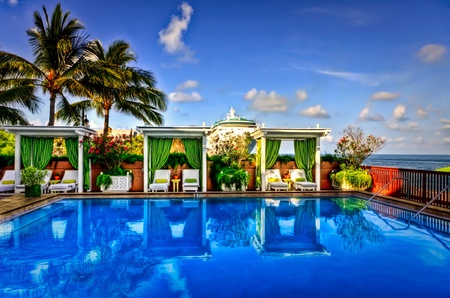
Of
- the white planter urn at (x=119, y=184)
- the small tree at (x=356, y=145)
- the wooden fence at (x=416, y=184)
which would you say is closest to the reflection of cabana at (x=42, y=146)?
the white planter urn at (x=119, y=184)

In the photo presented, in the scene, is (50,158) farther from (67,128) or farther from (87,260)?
(87,260)

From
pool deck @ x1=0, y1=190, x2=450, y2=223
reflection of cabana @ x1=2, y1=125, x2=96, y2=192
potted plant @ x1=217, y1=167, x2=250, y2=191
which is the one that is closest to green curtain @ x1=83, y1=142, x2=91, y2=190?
reflection of cabana @ x1=2, y1=125, x2=96, y2=192

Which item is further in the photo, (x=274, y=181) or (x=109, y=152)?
(x=274, y=181)

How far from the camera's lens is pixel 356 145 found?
12680 mm

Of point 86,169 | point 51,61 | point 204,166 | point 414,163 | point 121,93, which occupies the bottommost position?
point 414,163

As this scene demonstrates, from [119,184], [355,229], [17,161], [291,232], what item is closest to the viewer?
[291,232]

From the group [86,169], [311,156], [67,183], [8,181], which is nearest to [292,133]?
[311,156]

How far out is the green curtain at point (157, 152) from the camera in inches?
503

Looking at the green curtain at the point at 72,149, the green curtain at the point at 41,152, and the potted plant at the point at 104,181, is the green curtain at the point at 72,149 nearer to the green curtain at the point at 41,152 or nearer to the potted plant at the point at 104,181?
the green curtain at the point at 41,152

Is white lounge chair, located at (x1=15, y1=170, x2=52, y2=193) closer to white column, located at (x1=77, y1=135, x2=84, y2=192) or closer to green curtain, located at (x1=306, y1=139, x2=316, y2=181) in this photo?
white column, located at (x1=77, y1=135, x2=84, y2=192)

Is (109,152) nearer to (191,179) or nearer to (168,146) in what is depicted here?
(168,146)

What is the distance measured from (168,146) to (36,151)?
200 inches

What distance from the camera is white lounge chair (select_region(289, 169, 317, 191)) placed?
41.5 ft

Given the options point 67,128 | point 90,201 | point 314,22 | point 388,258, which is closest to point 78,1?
point 67,128
